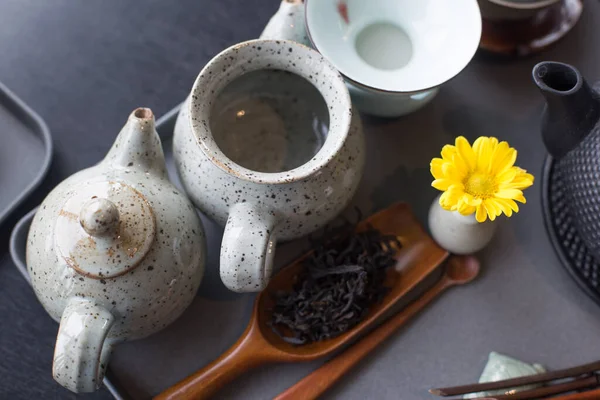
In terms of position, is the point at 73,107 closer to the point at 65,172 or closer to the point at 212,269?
the point at 65,172

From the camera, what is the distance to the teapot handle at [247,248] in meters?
0.62

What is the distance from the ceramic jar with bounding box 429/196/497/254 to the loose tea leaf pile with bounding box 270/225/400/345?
0.24 feet

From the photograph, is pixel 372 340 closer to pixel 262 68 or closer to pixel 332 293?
pixel 332 293

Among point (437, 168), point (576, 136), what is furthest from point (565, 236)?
point (437, 168)

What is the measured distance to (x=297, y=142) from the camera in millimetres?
794

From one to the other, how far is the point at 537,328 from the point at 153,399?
515 mm

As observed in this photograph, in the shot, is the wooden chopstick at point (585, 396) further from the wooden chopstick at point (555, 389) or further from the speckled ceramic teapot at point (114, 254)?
the speckled ceramic teapot at point (114, 254)

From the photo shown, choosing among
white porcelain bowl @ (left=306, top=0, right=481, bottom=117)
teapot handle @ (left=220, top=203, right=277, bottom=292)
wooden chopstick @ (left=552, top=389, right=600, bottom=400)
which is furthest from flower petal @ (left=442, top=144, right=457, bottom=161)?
wooden chopstick @ (left=552, top=389, right=600, bottom=400)

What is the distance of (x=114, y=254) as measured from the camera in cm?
61

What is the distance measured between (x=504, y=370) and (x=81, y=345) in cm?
51

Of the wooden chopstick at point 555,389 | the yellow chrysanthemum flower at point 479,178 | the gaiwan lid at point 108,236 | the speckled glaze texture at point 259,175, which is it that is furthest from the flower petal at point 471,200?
the gaiwan lid at point 108,236

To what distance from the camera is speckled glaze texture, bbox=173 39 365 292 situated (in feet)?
2.04

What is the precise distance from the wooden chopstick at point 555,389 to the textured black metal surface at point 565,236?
0.11 meters

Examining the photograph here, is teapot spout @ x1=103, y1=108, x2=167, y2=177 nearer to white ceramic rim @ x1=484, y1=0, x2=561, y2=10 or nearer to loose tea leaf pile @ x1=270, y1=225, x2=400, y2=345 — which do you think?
loose tea leaf pile @ x1=270, y1=225, x2=400, y2=345
